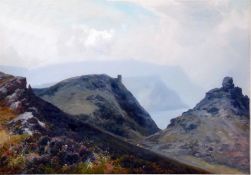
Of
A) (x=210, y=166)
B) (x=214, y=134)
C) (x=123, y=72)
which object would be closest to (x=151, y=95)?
(x=123, y=72)

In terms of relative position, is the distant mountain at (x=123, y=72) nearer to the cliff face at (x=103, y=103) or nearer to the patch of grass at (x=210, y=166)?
the cliff face at (x=103, y=103)

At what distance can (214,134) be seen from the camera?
54.0 ft

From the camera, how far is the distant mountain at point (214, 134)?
16.2 meters

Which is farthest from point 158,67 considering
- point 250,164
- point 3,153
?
point 3,153

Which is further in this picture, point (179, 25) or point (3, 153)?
point (179, 25)

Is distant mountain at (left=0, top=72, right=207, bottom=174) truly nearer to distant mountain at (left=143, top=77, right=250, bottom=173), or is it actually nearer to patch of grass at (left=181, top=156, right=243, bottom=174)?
patch of grass at (left=181, top=156, right=243, bottom=174)

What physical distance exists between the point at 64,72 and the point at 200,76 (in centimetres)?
430

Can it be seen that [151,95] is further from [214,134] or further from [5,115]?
[5,115]

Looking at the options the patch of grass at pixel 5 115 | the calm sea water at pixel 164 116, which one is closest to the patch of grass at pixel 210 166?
the calm sea water at pixel 164 116

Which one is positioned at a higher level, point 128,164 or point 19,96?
point 19,96

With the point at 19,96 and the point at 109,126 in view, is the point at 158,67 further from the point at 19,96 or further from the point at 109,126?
the point at 19,96

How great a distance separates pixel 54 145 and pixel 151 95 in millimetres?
3488

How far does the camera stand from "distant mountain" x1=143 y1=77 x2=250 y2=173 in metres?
16.2

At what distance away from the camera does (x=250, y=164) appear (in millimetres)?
16250
